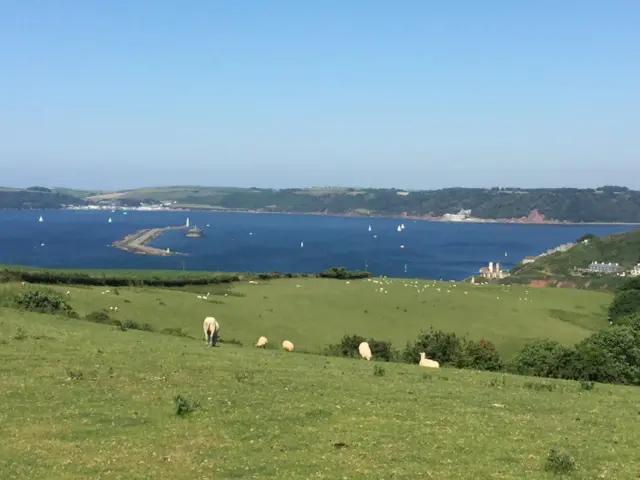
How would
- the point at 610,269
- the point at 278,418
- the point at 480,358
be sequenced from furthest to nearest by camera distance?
1. the point at 610,269
2. the point at 480,358
3. the point at 278,418

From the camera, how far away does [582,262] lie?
7047 inches

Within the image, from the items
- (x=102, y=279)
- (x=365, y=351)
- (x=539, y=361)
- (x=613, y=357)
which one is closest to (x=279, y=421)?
(x=365, y=351)

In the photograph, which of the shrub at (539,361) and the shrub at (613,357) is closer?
the shrub at (613,357)

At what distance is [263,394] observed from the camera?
17.2m

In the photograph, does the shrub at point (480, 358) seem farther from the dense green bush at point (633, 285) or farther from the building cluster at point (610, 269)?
the building cluster at point (610, 269)

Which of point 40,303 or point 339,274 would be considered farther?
point 339,274

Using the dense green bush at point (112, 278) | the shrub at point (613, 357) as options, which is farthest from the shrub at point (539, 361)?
the dense green bush at point (112, 278)

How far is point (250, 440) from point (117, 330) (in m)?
20.1

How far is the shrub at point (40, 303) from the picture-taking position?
1460 inches

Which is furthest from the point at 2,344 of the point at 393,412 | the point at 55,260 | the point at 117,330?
the point at 55,260

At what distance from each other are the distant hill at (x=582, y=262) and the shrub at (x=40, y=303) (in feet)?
389

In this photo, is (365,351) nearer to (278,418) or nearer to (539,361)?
(539,361)

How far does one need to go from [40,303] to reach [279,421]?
29363 mm

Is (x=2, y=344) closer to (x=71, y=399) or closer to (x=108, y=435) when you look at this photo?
(x=71, y=399)
